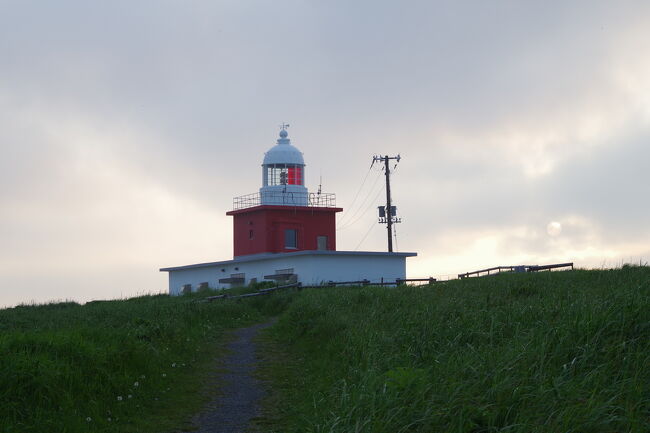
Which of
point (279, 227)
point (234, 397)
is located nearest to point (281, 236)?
point (279, 227)

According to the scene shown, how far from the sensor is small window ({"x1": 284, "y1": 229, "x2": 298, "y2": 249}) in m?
42.3

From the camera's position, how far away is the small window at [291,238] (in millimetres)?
42312

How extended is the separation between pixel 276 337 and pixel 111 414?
8.04 metres

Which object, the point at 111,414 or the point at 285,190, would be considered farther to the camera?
the point at 285,190

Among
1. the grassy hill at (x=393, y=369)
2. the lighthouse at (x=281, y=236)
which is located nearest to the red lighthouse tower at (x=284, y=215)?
the lighthouse at (x=281, y=236)

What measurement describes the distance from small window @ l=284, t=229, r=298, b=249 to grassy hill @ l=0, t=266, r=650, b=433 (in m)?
24.4

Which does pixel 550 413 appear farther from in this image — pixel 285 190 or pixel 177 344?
pixel 285 190

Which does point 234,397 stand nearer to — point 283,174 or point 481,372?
point 481,372

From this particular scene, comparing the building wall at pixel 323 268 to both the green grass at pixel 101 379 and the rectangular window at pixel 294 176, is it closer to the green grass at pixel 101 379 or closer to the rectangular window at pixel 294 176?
the rectangular window at pixel 294 176

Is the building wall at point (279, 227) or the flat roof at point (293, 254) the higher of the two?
the building wall at point (279, 227)

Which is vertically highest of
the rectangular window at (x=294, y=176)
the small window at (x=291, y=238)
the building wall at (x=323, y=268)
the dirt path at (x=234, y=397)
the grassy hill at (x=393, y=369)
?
the rectangular window at (x=294, y=176)

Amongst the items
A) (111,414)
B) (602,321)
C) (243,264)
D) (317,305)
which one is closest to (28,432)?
(111,414)

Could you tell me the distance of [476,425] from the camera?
6.57 m

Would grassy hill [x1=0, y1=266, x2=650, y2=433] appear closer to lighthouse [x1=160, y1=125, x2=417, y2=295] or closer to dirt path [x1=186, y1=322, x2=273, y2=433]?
dirt path [x1=186, y1=322, x2=273, y2=433]
